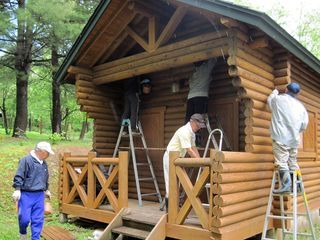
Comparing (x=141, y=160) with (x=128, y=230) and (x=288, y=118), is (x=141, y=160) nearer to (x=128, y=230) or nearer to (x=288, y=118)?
(x=128, y=230)

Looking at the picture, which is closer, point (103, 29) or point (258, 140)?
point (258, 140)

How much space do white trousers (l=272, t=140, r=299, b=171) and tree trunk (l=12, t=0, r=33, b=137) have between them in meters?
11.6

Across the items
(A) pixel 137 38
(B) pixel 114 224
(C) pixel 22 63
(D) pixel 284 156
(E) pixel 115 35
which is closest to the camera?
(D) pixel 284 156

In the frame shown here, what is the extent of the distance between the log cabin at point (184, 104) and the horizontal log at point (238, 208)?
2 centimetres

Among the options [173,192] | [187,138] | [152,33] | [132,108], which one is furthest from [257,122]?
[132,108]

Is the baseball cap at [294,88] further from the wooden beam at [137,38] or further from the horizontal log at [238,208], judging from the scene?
the wooden beam at [137,38]

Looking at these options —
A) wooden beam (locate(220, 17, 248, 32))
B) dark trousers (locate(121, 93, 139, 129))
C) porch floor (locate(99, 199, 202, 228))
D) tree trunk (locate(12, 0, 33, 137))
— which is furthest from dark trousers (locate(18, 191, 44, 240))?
tree trunk (locate(12, 0, 33, 137))

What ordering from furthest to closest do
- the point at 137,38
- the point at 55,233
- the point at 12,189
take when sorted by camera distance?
the point at 12,189 → the point at 137,38 → the point at 55,233

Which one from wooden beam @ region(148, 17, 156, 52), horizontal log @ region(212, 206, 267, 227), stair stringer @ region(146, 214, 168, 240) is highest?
wooden beam @ region(148, 17, 156, 52)

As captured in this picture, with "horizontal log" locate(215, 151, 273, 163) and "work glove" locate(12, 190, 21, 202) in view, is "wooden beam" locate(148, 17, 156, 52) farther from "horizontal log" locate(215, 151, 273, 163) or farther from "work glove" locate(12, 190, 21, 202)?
"work glove" locate(12, 190, 21, 202)

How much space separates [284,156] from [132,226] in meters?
2.79

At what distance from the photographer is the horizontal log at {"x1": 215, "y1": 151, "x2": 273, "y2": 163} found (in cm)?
517

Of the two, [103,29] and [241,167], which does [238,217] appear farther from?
[103,29]

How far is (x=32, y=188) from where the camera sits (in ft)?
18.4
